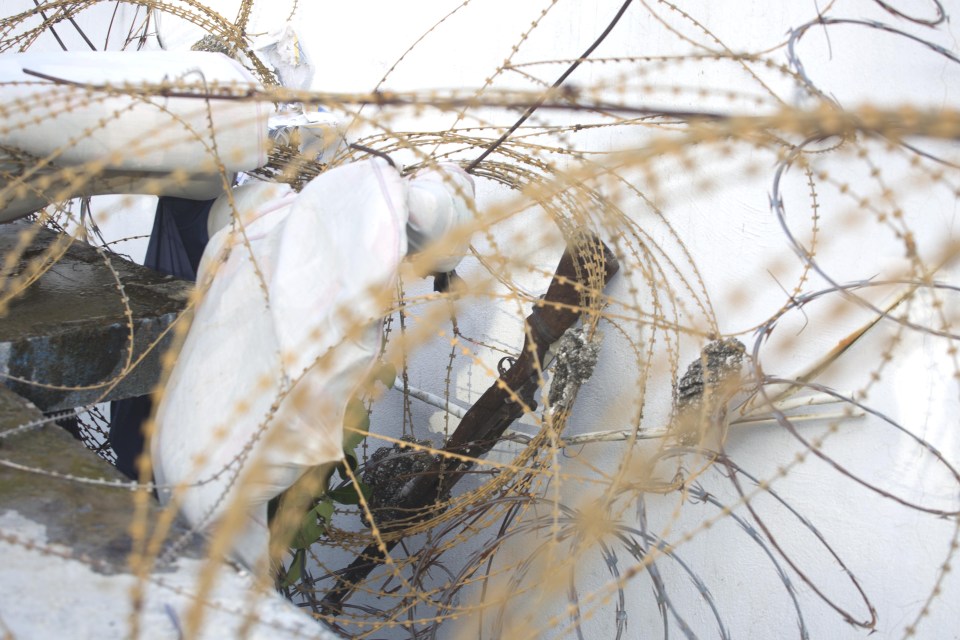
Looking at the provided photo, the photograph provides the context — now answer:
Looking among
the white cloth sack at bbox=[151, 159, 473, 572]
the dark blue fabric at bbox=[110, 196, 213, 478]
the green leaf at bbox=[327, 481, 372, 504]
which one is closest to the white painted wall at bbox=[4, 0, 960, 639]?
the white cloth sack at bbox=[151, 159, 473, 572]

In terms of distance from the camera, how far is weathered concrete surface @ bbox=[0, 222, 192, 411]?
1.58m

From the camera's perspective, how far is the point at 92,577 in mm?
1104

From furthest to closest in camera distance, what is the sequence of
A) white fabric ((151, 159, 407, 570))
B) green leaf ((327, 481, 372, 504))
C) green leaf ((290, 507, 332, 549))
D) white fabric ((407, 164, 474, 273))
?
green leaf ((327, 481, 372, 504)) < green leaf ((290, 507, 332, 549)) < white fabric ((407, 164, 474, 273)) < white fabric ((151, 159, 407, 570))

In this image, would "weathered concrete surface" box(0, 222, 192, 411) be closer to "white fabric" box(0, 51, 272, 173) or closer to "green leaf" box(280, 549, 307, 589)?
"white fabric" box(0, 51, 272, 173)

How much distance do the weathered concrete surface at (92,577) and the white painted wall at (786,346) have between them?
0.53 metres

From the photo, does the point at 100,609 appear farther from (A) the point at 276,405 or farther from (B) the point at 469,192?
(B) the point at 469,192

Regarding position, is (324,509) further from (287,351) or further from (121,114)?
(121,114)

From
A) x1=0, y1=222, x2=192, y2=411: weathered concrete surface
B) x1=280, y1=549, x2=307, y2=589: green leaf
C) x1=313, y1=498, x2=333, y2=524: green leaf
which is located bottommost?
x1=280, y1=549, x2=307, y2=589: green leaf

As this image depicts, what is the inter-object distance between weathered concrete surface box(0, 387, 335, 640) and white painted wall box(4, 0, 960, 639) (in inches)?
21.0

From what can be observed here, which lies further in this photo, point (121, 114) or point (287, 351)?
point (121, 114)

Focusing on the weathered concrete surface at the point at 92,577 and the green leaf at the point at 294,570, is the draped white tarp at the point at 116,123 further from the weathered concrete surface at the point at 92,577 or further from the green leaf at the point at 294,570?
the green leaf at the point at 294,570

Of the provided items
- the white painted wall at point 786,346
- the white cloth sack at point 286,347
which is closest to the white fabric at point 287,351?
the white cloth sack at point 286,347

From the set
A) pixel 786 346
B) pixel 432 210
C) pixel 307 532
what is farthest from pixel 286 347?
pixel 786 346

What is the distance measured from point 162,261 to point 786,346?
1.42 m
